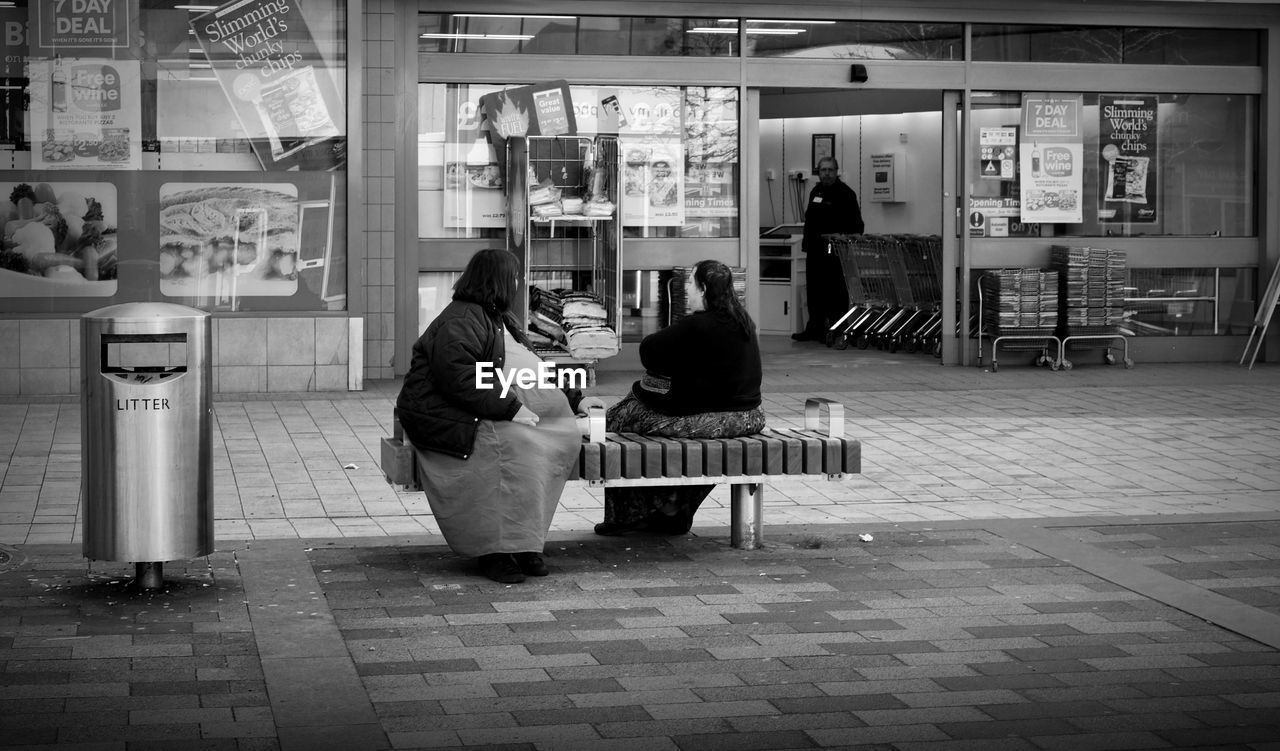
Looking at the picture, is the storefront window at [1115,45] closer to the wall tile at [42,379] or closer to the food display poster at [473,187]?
the food display poster at [473,187]

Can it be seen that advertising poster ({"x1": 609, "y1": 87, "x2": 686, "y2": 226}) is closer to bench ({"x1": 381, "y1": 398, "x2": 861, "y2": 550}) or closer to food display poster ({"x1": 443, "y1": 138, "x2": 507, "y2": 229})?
food display poster ({"x1": 443, "y1": 138, "x2": 507, "y2": 229})

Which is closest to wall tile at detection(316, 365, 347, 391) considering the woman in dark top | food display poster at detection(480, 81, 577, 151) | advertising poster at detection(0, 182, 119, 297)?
advertising poster at detection(0, 182, 119, 297)

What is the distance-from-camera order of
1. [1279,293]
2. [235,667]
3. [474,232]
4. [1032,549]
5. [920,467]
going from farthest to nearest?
[1279,293] → [474,232] → [920,467] → [1032,549] → [235,667]

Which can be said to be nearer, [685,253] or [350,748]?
[350,748]

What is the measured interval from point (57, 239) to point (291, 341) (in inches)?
75.4

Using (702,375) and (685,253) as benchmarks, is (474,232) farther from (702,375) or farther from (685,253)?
(702,375)

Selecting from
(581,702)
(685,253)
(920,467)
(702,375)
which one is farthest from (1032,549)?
(685,253)

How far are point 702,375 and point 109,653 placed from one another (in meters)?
2.87

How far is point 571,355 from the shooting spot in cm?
1347

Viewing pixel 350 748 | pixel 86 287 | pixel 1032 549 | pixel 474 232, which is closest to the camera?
pixel 350 748

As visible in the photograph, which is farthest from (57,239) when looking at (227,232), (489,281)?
(489,281)

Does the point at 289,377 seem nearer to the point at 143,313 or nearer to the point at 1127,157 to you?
Answer: the point at 143,313

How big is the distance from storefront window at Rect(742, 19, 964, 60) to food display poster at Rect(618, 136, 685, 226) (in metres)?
1.19

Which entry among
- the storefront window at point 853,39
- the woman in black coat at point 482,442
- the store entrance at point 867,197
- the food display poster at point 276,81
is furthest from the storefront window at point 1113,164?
the woman in black coat at point 482,442
